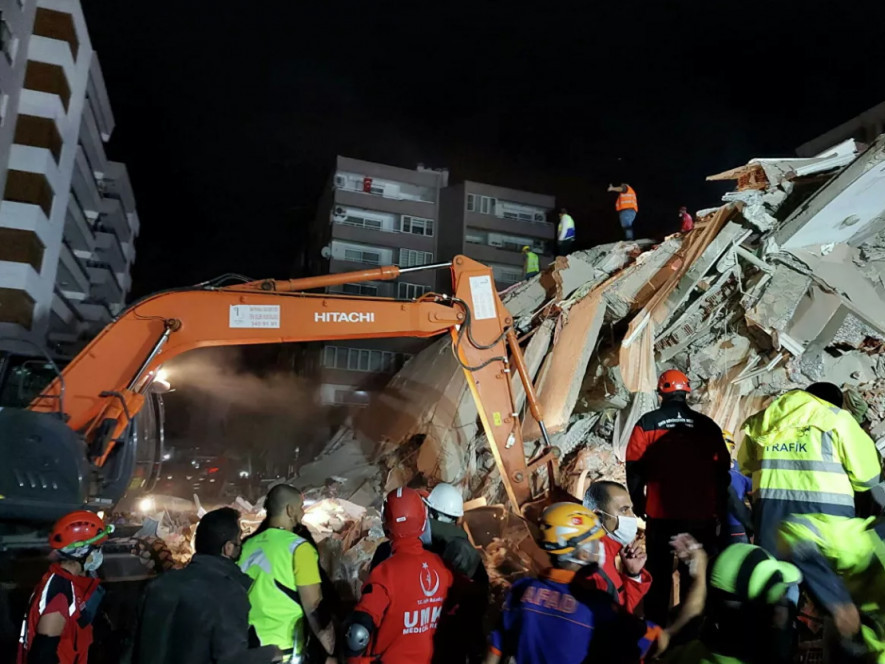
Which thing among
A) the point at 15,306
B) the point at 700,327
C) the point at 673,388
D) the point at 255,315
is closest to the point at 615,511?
the point at 673,388

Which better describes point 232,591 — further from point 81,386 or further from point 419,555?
point 81,386

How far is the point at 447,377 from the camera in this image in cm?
1087

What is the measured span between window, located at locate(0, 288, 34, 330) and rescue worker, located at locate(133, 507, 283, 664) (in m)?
19.3

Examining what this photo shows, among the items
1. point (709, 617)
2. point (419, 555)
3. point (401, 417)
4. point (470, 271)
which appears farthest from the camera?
point (401, 417)

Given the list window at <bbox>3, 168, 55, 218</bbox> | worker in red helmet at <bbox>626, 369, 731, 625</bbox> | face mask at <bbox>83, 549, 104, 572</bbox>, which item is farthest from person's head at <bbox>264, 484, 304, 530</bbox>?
window at <bbox>3, 168, 55, 218</bbox>

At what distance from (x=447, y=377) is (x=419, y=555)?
770cm

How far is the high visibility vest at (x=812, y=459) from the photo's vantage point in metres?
3.46

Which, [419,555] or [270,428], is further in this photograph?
[270,428]

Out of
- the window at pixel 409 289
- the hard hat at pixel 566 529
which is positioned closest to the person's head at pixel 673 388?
the hard hat at pixel 566 529

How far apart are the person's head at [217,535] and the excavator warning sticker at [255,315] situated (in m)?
3.30

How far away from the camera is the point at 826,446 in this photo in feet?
11.6

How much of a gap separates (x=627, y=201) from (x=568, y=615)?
10.6 m

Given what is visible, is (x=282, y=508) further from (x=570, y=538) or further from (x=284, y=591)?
(x=570, y=538)

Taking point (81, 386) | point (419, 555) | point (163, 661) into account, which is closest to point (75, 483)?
point (81, 386)
